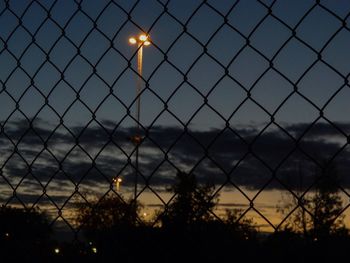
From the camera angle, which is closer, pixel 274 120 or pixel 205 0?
pixel 274 120

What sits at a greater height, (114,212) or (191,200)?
(114,212)

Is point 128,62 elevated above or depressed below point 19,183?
above

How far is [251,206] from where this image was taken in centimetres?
261

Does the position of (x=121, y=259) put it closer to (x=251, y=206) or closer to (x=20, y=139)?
(x=20, y=139)

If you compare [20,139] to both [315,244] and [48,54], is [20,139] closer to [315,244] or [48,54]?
[48,54]

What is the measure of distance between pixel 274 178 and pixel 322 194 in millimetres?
1992

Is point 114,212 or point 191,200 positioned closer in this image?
point 191,200

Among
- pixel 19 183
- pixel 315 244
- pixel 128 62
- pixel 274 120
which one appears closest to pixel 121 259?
pixel 19 183

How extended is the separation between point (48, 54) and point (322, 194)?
2.24 metres

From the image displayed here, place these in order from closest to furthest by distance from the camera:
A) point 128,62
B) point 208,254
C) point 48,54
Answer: point 128,62, point 48,54, point 208,254

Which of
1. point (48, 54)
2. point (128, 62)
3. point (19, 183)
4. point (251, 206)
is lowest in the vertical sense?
point (251, 206)

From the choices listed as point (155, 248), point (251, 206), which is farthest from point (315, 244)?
point (155, 248)

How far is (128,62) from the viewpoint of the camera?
2871 mm

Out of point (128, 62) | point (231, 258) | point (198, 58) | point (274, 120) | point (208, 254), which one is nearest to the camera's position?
point (274, 120)
